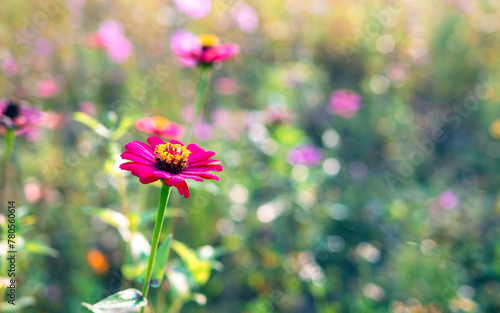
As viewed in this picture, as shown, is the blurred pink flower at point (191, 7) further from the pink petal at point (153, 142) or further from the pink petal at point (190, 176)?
the pink petal at point (190, 176)

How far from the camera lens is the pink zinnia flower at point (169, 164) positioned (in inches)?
27.1

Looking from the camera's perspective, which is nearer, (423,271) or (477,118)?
(423,271)

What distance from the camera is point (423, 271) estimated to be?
1593mm

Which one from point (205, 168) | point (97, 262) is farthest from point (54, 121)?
point (205, 168)

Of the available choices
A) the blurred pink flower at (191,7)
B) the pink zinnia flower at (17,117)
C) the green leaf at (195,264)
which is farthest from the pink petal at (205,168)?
the blurred pink flower at (191,7)

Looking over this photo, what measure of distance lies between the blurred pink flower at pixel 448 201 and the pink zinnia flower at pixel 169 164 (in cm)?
156

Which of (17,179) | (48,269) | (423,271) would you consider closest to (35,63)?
(17,179)

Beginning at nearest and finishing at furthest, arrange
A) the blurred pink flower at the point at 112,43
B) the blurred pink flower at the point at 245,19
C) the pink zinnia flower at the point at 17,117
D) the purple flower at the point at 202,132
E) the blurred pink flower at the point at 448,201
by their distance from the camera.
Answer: the pink zinnia flower at the point at 17,117 < the blurred pink flower at the point at 448,201 < the purple flower at the point at 202,132 < the blurred pink flower at the point at 112,43 < the blurred pink flower at the point at 245,19

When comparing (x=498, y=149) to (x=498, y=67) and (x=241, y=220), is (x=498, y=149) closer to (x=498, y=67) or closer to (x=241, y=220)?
(x=498, y=67)

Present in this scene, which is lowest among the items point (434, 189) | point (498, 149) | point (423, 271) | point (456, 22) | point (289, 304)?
point (289, 304)

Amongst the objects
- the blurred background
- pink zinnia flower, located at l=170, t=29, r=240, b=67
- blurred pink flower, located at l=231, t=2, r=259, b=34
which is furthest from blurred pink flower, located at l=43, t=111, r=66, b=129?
blurred pink flower, located at l=231, t=2, r=259, b=34

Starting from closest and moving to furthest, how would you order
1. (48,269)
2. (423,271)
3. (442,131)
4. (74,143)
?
(423,271) → (48,269) → (74,143) → (442,131)

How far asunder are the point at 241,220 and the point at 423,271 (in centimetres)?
77

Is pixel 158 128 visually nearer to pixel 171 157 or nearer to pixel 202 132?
pixel 171 157
